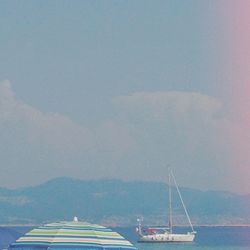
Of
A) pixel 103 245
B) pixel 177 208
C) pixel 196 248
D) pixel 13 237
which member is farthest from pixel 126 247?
pixel 177 208

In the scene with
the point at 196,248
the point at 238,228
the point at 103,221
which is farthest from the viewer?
the point at 238,228

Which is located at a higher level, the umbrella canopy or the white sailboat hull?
the white sailboat hull

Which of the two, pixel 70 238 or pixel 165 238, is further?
pixel 165 238

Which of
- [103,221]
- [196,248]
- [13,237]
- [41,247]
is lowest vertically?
[41,247]

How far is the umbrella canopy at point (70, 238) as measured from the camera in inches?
746

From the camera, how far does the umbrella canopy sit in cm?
1895

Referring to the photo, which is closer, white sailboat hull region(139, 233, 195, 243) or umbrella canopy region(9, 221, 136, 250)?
umbrella canopy region(9, 221, 136, 250)

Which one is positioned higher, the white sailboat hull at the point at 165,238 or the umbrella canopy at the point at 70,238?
the white sailboat hull at the point at 165,238

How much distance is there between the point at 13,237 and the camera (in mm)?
25625

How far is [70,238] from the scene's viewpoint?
63.0ft

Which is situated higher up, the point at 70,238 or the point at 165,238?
the point at 165,238

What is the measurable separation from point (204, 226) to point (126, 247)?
151227mm

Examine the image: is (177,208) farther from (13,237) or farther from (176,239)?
(13,237)

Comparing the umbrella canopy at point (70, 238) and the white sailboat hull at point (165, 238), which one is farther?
the white sailboat hull at point (165, 238)
